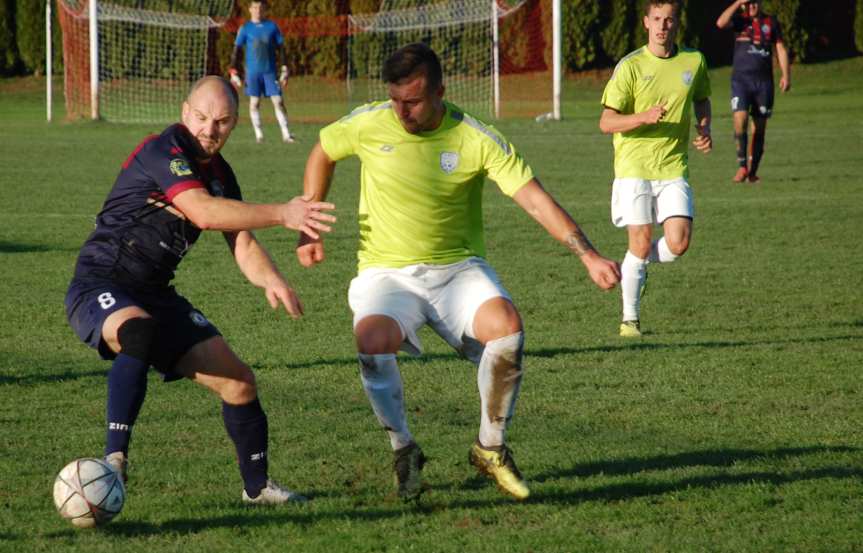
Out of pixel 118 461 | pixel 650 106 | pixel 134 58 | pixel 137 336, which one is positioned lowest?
pixel 118 461

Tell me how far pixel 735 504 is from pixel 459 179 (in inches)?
68.2

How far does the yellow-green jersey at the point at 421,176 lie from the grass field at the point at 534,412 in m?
1.00

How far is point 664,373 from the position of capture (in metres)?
7.91

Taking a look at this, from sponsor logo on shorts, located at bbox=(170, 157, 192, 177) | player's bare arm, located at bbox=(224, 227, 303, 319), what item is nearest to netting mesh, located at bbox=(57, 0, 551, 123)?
player's bare arm, located at bbox=(224, 227, 303, 319)

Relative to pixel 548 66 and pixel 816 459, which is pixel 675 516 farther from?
pixel 548 66

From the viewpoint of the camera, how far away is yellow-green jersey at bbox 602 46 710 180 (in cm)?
950

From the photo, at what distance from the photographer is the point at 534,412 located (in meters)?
6.98

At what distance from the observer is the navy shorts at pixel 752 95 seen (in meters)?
18.4

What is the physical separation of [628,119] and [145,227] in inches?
180

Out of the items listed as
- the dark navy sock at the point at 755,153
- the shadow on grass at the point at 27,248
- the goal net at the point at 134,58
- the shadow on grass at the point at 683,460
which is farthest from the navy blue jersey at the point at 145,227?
the goal net at the point at 134,58

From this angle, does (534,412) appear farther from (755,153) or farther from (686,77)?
(755,153)

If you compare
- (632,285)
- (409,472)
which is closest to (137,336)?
(409,472)

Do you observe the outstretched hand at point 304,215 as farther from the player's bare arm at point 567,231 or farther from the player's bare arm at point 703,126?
the player's bare arm at point 703,126

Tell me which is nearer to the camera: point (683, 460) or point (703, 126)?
point (683, 460)
